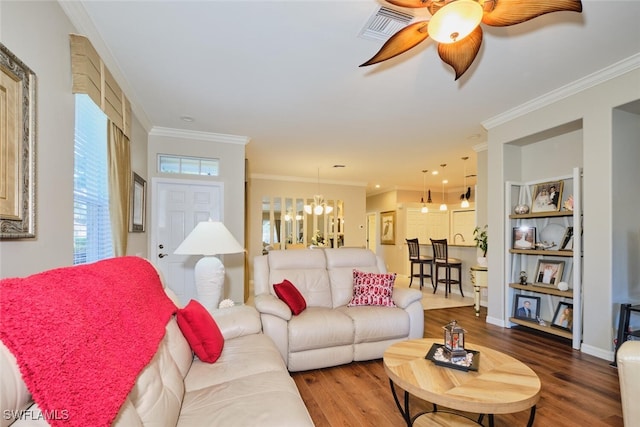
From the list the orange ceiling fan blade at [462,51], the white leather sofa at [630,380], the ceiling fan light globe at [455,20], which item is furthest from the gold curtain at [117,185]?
the white leather sofa at [630,380]

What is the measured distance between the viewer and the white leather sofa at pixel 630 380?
1.28m

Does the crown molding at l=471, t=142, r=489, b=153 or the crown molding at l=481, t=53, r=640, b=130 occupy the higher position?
the crown molding at l=481, t=53, r=640, b=130

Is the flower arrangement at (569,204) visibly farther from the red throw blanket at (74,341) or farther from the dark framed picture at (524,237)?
the red throw blanket at (74,341)

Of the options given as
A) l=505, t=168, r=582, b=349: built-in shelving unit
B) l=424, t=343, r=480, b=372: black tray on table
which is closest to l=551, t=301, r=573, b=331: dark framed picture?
l=505, t=168, r=582, b=349: built-in shelving unit

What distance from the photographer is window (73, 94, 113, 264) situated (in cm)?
213

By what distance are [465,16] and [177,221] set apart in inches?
162

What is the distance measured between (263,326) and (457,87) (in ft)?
9.52

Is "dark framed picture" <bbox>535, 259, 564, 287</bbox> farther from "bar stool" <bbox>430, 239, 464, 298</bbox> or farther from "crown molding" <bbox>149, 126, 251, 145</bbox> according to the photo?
"crown molding" <bbox>149, 126, 251, 145</bbox>

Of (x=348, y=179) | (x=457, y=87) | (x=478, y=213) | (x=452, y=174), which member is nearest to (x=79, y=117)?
(x=457, y=87)

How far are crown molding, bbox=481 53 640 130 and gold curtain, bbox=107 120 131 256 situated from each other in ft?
13.6

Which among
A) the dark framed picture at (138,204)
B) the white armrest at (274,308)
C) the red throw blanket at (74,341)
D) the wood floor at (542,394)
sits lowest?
the wood floor at (542,394)

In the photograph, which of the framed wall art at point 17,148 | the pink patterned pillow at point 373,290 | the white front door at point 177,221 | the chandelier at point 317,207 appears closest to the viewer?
the framed wall art at point 17,148

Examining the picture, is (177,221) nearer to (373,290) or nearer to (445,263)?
(373,290)

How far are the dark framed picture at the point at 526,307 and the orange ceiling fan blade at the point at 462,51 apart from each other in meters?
2.89
